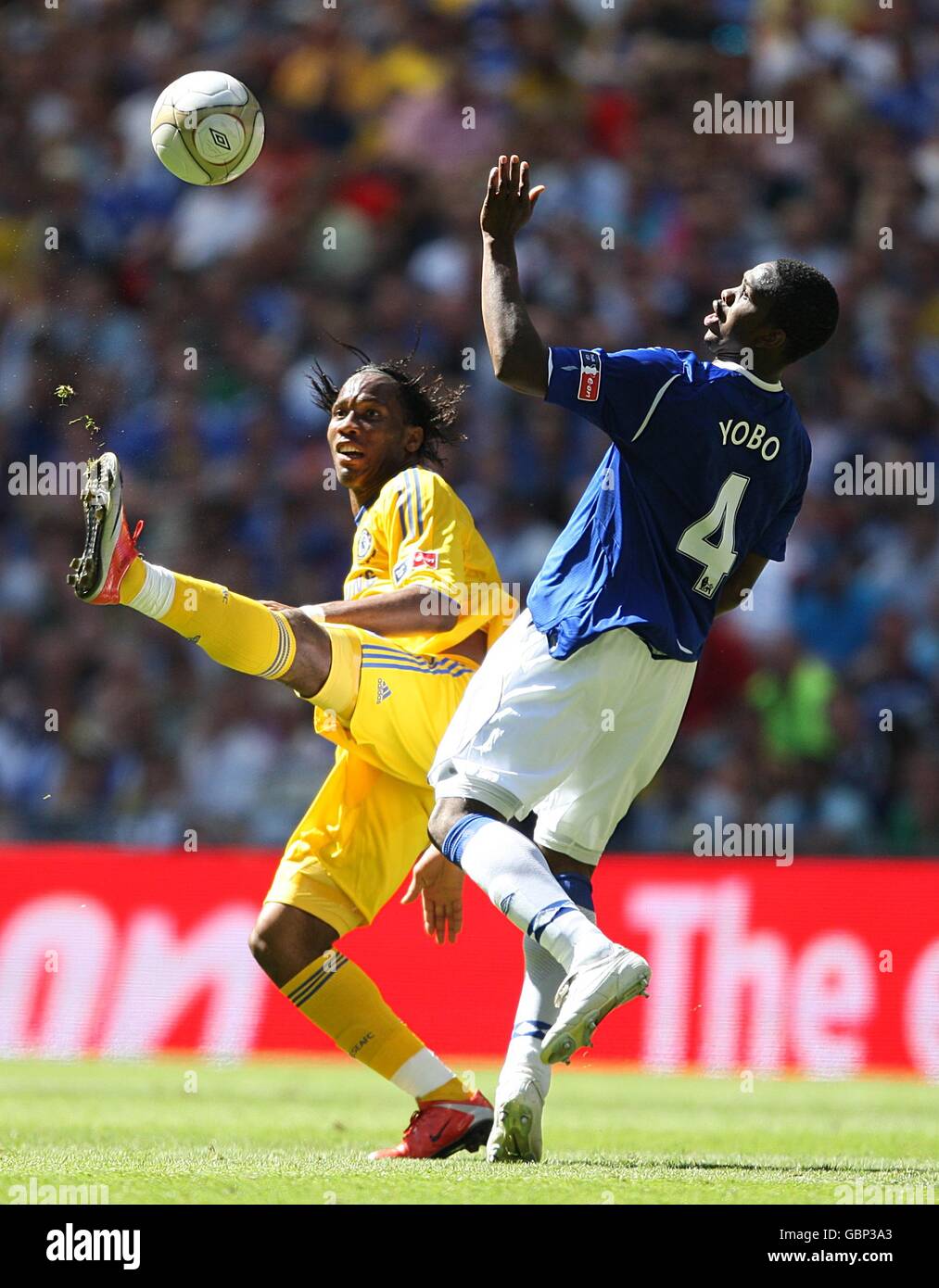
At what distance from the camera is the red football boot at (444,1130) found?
5133 mm

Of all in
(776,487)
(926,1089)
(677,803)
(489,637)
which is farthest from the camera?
(677,803)

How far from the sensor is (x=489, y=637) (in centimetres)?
587

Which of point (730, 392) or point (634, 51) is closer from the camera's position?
point (730, 392)

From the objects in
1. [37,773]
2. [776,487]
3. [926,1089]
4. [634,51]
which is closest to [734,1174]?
[776,487]

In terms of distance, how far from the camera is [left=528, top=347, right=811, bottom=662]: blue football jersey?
4570mm

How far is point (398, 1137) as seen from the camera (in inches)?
229

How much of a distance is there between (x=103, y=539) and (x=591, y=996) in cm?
192

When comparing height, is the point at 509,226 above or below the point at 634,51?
below

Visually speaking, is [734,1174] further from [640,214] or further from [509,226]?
[640,214]

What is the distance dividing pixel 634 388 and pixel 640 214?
7645mm
